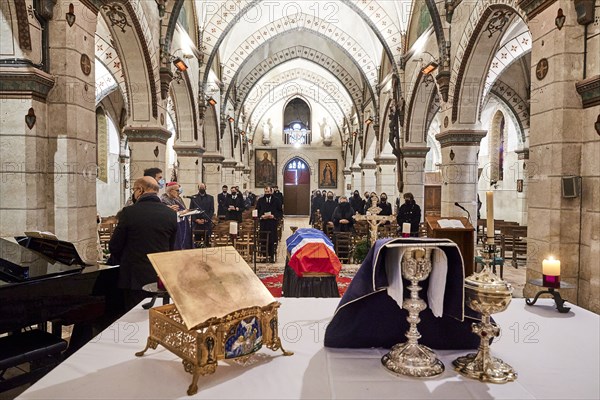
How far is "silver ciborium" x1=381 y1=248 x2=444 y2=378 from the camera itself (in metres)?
1.60

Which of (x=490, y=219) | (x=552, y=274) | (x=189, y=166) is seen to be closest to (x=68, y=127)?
(x=490, y=219)

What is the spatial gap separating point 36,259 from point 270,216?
19.8 ft

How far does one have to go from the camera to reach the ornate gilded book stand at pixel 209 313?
5.00 feet

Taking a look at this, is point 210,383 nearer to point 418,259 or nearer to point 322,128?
point 418,259

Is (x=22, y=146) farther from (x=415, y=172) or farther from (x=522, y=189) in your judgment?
(x=522, y=189)

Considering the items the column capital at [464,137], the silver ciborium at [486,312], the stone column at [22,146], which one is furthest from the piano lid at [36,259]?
the column capital at [464,137]

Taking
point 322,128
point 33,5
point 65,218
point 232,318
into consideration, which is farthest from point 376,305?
point 322,128

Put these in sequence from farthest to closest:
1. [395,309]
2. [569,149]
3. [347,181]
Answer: [347,181] < [569,149] < [395,309]

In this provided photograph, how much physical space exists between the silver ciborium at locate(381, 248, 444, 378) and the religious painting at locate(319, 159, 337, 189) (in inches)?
1078

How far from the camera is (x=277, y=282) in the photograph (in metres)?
6.85

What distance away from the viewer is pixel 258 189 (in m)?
29.3

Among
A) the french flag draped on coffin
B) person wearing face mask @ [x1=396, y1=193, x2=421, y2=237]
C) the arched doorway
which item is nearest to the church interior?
person wearing face mask @ [x1=396, y1=193, x2=421, y2=237]

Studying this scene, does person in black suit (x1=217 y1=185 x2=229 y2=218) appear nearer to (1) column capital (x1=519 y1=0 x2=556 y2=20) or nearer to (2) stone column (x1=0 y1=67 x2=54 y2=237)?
(2) stone column (x1=0 y1=67 x2=54 y2=237)

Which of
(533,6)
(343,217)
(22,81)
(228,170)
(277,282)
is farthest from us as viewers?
(228,170)
